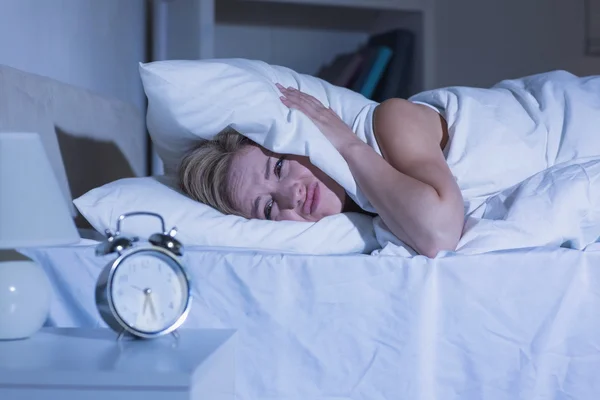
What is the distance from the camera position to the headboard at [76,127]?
144 cm

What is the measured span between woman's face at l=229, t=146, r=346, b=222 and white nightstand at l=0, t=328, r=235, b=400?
0.47 meters

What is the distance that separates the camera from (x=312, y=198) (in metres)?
1.43

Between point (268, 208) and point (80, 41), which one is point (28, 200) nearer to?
point (268, 208)

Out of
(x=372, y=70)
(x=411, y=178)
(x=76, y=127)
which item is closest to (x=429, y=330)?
(x=411, y=178)

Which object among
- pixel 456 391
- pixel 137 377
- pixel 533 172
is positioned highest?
pixel 533 172

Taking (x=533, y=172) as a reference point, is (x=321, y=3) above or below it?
above

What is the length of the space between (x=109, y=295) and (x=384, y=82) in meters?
1.84

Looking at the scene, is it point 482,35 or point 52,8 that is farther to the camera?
point 482,35

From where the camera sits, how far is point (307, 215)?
4.72ft

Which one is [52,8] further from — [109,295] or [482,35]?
[482,35]

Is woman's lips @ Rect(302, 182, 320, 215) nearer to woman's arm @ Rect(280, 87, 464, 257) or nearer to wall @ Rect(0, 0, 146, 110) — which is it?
woman's arm @ Rect(280, 87, 464, 257)

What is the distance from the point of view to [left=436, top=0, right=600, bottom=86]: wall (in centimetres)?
300

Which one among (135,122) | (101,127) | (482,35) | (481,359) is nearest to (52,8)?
(101,127)

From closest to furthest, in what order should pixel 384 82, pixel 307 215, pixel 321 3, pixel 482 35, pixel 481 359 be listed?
pixel 481 359 → pixel 307 215 → pixel 321 3 → pixel 384 82 → pixel 482 35
